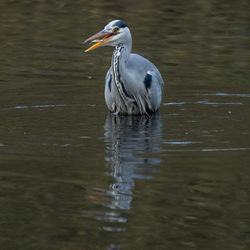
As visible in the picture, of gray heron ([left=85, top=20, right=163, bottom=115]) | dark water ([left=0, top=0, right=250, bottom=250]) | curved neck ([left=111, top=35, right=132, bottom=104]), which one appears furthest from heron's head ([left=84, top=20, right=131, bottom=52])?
dark water ([left=0, top=0, right=250, bottom=250])

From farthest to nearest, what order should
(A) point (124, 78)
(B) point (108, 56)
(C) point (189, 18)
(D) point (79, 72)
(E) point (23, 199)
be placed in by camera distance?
1. (C) point (189, 18)
2. (B) point (108, 56)
3. (D) point (79, 72)
4. (A) point (124, 78)
5. (E) point (23, 199)

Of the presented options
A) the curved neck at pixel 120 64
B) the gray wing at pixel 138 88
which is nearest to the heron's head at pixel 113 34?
the curved neck at pixel 120 64

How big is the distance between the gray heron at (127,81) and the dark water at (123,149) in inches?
8.5

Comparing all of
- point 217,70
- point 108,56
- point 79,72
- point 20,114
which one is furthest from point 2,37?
point 20,114

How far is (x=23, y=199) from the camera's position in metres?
7.66

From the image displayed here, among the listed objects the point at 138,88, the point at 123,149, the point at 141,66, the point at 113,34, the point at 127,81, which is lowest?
the point at 123,149

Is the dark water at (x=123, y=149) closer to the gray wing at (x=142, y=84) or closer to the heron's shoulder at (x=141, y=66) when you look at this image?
the gray wing at (x=142, y=84)

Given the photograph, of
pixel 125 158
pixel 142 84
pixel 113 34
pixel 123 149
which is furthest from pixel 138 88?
pixel 125 158

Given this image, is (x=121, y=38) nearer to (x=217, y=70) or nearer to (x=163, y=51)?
(x=217, y=70)

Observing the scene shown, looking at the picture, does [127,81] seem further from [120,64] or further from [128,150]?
[128,150]

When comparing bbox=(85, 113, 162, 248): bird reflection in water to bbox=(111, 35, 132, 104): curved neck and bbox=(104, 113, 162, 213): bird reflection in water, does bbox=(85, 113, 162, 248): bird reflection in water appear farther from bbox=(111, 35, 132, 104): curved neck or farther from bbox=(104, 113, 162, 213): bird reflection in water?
bbox=(111, 35, 132, 104): curved neck

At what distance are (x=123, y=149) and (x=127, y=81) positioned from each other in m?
2.28

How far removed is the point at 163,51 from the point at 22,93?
4.31 m

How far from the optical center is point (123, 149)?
9.50 m
